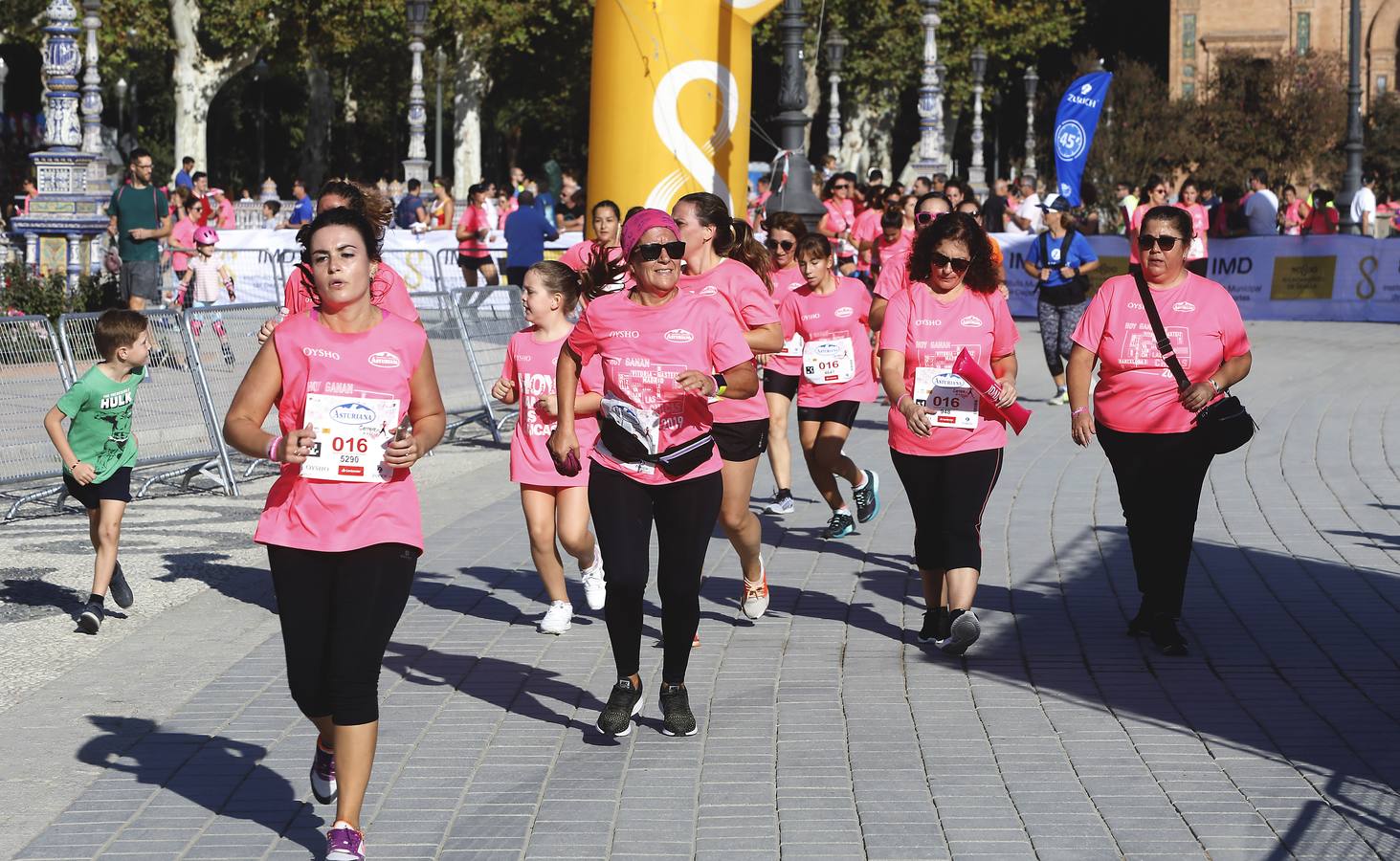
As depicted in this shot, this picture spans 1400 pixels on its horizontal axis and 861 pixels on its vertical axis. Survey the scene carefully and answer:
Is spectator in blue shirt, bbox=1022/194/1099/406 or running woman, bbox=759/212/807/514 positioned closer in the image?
running woman, bbox=759/212/807/514

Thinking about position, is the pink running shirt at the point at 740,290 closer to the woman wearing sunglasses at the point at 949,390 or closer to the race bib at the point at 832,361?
the woman wearing sunglasses at the point at 949,390

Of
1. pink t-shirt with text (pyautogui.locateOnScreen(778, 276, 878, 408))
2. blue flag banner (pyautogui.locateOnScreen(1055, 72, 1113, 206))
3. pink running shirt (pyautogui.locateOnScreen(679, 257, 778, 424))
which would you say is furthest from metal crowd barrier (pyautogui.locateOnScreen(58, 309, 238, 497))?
blue flag banner (pyautogui.locateOnScreen(1055, 72, 1113, 206))

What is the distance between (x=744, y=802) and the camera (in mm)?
5621

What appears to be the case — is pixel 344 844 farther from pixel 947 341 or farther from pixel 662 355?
pixel 947 341

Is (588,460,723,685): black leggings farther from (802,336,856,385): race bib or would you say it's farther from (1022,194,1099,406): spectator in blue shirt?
(1022,194,1099,406): spectator in blue shirt

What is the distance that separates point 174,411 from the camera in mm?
12258

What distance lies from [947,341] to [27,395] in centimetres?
591

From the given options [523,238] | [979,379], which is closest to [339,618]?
[979,379]

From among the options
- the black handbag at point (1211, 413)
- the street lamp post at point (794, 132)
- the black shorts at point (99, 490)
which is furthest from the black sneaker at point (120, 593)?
the street lamp post at point (794, 132)

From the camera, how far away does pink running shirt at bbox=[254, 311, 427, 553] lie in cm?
501

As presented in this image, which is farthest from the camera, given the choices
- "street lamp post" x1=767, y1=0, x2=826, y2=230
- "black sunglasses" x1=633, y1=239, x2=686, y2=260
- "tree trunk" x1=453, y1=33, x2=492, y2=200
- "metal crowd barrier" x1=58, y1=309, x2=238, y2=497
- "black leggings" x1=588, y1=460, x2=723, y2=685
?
"tree trunk" x1=453, y1=33, x2=492, y2=200

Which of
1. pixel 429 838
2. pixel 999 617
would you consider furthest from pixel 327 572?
pixel 999 617

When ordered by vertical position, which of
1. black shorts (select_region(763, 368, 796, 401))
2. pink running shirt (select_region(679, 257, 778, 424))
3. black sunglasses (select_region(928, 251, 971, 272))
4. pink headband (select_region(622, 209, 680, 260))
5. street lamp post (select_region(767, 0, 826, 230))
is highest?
street lamp post (select_region(767, 0, 826, 230))

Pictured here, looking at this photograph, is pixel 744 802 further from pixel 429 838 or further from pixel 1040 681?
pixel 1040 681
